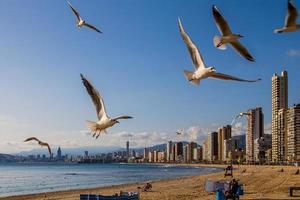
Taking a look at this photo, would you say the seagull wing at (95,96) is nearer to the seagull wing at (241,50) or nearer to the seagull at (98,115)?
the seagull at (98,115)

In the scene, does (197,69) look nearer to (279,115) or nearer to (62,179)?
(62,179)

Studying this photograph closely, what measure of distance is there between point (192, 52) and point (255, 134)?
18828 cm

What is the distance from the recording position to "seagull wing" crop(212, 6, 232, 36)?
34.1ft

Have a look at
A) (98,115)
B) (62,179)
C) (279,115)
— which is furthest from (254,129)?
(98,115)

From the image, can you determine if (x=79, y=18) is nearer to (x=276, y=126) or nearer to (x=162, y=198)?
(x=162, y=198)

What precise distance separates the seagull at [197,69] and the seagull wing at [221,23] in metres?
0.73

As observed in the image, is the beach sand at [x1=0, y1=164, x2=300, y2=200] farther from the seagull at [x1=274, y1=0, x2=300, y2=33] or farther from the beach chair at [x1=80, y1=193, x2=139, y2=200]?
the seagull at [x1=274, y1=0, x2=300, y2=33]

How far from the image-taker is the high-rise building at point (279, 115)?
518 ft

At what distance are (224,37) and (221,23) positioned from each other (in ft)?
1.14

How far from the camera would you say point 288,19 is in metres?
9.74

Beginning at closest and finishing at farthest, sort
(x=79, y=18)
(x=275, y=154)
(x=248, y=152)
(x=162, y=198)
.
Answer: (x=79, y=18) < (x=162, y=198) < (x=275, y=154) < (x=248, y=152)

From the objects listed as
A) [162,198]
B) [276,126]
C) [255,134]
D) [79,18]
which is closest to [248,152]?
[255,134]

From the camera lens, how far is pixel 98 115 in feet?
37.4

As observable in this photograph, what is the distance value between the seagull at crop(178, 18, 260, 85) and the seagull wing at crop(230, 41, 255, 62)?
25.6 inches
